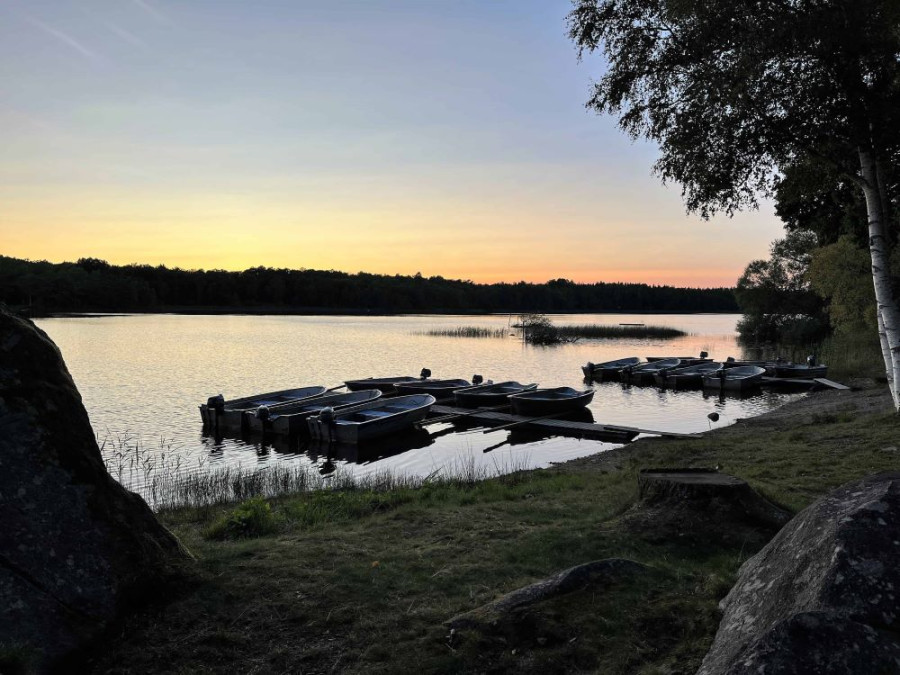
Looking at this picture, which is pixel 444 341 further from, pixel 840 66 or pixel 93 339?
pixel 840 66

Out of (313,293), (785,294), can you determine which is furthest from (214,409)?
(313,293)

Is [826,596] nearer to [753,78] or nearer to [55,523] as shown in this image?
[55,523]

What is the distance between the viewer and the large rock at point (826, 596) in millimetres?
2744

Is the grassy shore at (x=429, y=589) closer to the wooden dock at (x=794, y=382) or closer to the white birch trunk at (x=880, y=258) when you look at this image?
the white birch trunk at (x=880, y=258)

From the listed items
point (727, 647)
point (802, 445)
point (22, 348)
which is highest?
point (22, 348)

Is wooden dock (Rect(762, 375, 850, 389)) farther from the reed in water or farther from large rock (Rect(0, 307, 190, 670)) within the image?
the reed in water

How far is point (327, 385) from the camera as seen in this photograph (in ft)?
122

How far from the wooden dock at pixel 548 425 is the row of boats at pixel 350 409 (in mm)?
891

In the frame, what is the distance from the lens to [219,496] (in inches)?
520

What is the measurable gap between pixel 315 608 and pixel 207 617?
793 millimetres

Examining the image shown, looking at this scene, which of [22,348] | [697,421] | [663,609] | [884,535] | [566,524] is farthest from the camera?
[697,421]

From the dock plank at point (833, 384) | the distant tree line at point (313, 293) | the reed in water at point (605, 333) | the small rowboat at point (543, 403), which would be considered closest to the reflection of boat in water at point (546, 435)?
the small rowboat at point (543, 403)

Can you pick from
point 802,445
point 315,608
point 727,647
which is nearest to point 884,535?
point 727,647

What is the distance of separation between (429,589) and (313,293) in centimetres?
15795
